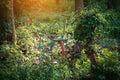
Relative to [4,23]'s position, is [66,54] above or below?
below

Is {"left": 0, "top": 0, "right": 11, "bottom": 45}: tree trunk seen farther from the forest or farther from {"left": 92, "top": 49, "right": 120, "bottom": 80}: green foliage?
{"left": 92, "top": 49, "right": 120, "bottom": 80}: green foliage

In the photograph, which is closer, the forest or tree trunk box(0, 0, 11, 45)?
→ the forest

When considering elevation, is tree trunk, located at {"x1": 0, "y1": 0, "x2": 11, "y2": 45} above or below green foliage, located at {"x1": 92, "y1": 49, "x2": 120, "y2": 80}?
above

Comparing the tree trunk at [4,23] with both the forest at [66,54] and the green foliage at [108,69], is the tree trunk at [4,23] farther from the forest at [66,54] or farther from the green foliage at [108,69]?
the green foliage at [108,69]

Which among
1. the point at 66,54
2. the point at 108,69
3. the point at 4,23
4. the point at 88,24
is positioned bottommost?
the point at 108,69

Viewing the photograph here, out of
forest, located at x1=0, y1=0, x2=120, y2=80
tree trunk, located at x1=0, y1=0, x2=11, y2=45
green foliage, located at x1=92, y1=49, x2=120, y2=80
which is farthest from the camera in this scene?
tree trunk, located at x1=0, y1=0, x2=11, y2=45

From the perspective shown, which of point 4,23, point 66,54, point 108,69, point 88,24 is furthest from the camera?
point 4,23

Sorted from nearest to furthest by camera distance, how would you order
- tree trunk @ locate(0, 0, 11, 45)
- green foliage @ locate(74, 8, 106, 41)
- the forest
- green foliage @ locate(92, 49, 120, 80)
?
the forest < green foliage @ locate(92, 49, 120, 80) < green foliage @ locate(74, 8, 106, 41) < tree trunk @ locate(0, 0, 11, 45)

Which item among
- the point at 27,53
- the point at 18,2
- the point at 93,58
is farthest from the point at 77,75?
the point at 18,2

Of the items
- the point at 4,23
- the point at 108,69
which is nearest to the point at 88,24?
the point at 108,69

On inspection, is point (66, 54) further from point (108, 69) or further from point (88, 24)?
point (108, 69)

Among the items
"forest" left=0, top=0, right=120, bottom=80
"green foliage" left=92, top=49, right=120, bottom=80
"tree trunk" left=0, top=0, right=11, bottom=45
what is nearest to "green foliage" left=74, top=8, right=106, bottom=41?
"forest" left=0, top=0, right=120, bottom=80

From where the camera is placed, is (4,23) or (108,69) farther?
(4,23)

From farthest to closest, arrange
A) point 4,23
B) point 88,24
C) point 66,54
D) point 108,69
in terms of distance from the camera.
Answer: point 4,23 → point 66,54 → point 88,24 → point 108,69
